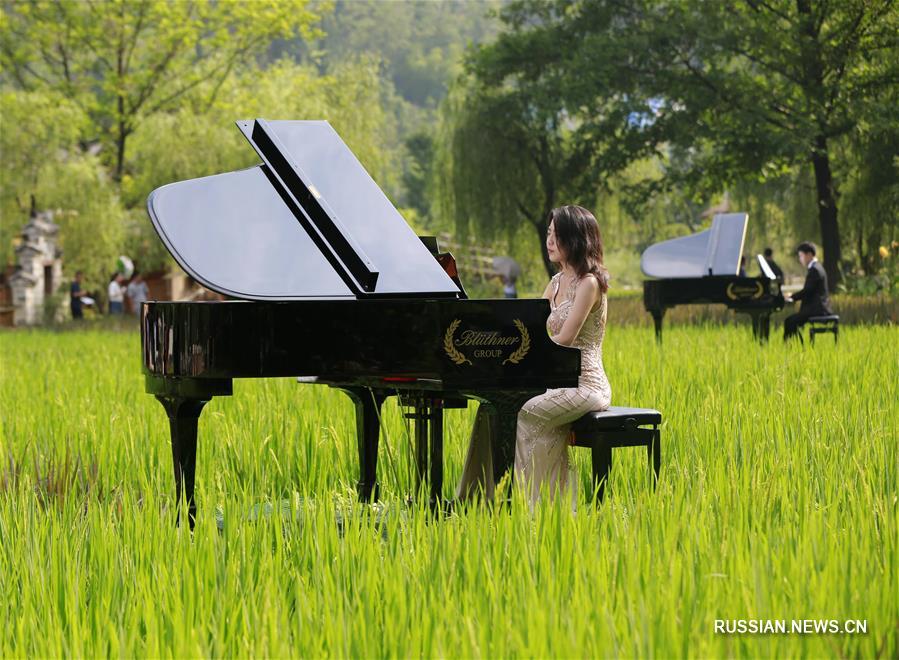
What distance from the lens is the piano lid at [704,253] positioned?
16.3 metres

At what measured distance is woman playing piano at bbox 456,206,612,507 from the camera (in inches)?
220

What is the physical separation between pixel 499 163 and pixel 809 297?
17.2 meters

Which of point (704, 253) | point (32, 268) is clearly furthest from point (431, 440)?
point (32, 268)

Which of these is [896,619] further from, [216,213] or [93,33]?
[93,33]

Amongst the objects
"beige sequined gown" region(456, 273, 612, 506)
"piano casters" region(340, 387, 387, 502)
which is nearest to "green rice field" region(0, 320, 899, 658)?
"piano casters" region(340, 387, 387, 502)

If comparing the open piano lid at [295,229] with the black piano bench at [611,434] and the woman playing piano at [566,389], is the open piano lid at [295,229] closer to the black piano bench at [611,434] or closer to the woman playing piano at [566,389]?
the woman playing piano at [566,389]

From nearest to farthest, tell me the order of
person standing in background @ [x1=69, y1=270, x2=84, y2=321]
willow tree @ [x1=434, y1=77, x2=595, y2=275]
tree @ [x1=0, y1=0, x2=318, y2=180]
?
person standing in background @ [x1=69, y1=270, x2=84, y2=321]
tree @ [x1=0, y1=0, x2=318, y2=180]
willow tree @ [x1=434, y1=77, x2=595, y2=275]

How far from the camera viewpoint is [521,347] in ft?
16.4

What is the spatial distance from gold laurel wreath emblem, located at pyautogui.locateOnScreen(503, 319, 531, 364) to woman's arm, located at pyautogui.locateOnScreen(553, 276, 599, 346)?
25.1 inches

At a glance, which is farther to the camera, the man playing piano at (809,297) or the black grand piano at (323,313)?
the man playing piano at (809,297)

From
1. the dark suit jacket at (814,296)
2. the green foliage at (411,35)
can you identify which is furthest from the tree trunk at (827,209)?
the green foliage at (411,35)

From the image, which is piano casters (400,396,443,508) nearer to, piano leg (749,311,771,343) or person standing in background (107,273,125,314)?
piano leg (749,311,771,343)

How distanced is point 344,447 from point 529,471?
5.31 ft

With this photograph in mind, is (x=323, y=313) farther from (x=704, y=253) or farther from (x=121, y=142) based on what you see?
(x=121, y=142)
